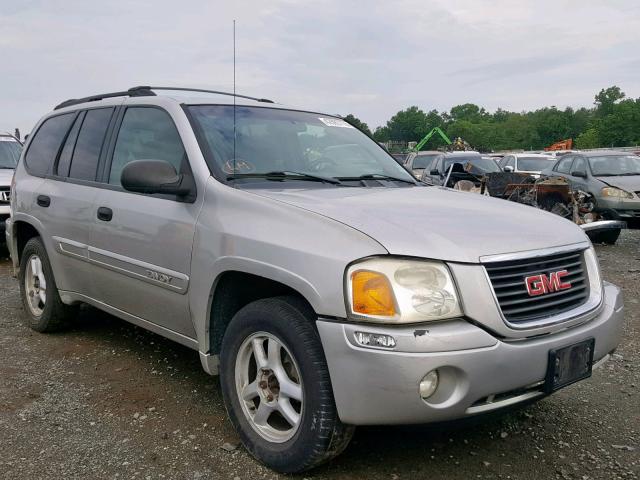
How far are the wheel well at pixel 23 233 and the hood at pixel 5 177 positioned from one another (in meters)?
3.81

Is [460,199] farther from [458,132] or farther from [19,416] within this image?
[458,132]

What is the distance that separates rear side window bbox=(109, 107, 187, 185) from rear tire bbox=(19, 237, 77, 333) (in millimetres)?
1163

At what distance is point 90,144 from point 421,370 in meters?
2.98

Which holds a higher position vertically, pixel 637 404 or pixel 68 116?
pixel 68 116

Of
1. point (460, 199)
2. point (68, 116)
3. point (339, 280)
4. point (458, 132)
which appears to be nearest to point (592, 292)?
point (460, 199)

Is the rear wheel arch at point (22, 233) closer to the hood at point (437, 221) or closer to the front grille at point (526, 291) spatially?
the hood at point (437, 221)

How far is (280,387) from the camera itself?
8.77 ft

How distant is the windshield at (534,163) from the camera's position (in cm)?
1644

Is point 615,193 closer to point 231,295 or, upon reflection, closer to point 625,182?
point 625,182

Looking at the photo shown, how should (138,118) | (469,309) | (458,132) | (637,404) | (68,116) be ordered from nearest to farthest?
1. (469,309)
2. (637,404)
3. (138,118)
4. (68,116)
5. (458,132)

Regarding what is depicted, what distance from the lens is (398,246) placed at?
2.39m

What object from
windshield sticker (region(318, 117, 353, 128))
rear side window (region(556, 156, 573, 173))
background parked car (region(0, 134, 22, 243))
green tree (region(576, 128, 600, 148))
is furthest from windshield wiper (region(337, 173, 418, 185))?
green tree (region(576, 128, 600, 148))

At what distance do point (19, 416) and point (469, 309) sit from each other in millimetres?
2502

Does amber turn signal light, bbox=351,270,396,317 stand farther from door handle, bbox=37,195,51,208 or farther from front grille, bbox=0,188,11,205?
front grille, bbox=0,188,11,205
